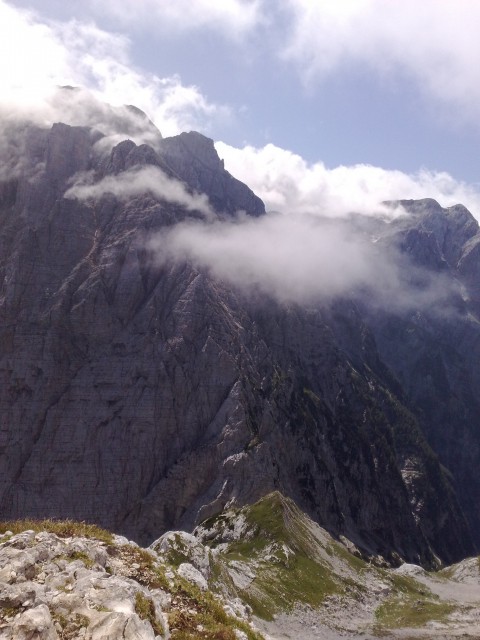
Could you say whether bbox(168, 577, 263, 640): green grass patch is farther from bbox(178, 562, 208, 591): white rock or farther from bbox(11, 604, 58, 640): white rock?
bbox(178, 562, 208, 591): white rock

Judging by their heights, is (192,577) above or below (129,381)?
below

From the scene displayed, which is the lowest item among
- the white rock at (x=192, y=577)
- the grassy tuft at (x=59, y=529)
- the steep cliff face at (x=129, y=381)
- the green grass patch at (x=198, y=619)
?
the white rock at (x=192, y=577)

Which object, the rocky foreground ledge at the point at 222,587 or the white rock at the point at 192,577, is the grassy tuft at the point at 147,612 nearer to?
the rocky foreground ledge at the point at 222,587

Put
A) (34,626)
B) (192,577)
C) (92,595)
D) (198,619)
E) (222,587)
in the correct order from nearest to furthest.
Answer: (34,626)
(92,595)
(198,619)
(192,577)
(222,587)

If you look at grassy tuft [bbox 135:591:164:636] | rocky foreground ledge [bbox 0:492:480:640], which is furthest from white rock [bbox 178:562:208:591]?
grassy tuft [bbox 135:591:164:636]

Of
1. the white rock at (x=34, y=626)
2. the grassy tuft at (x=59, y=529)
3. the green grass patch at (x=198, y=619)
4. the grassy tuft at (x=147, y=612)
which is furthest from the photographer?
the grassy tuft at (x=59, y=529)

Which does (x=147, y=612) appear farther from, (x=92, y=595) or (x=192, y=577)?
(x=192, y=577)

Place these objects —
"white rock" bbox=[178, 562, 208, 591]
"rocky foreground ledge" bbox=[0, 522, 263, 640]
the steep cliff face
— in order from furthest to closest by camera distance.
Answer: the steep cliff face
"white rock" bbox=[178, 562, 208, 591]
"rocky foreground ledge" bbox=[0, 522, 263, 640]

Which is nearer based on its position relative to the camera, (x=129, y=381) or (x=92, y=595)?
(x=92, y=595)

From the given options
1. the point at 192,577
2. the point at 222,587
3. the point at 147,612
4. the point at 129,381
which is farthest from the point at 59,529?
the point at 129,381

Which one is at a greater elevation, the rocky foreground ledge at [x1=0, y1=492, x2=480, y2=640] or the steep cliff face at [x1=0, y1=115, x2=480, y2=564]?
the steep cliff face at [x1=0, y1=115, x2=480, y2=564]

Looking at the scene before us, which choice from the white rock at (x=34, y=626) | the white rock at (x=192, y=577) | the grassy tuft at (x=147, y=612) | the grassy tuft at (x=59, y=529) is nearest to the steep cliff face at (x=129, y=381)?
the white rock at (x=192, y=577)

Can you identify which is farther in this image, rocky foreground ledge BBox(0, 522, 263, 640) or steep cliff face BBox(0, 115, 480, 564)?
steep cliff face BBox(0, 115, 480, 564)

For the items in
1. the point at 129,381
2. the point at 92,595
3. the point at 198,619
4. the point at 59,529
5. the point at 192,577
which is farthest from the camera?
the point at 129,381
